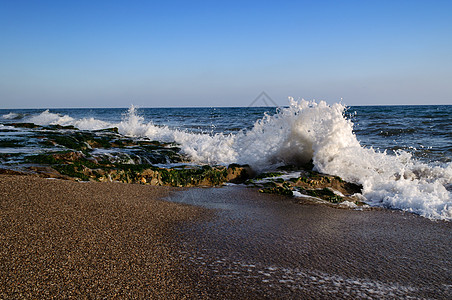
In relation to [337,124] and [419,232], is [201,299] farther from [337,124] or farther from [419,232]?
[337,124]

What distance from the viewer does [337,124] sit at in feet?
20.9

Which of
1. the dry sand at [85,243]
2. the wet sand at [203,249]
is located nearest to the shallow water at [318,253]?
the wet sand at [203,249]

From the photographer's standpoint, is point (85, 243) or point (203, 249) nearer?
point (85, 243)

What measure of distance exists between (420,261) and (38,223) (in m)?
3.47

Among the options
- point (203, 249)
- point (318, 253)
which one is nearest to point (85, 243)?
point (203, 249)

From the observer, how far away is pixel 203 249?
2930 mm

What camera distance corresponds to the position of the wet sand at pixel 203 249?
7.42 feet

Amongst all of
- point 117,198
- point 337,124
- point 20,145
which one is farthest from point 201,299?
point 20,145

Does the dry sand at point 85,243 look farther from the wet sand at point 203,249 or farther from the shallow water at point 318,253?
the shallow water at point 318,253

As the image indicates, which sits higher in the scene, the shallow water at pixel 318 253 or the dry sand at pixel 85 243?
the dry sand at pixel 85 243

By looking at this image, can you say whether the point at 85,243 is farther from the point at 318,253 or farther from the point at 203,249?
the point at 318,253

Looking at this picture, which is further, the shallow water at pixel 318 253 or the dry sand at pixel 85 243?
the shallow water at pixel 318 253

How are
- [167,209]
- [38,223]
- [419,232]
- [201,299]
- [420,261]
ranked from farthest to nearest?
[167,209] < [419,232] < [38,223] < [420,261] < [201,299]

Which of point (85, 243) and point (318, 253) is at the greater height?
point (85, 243)
